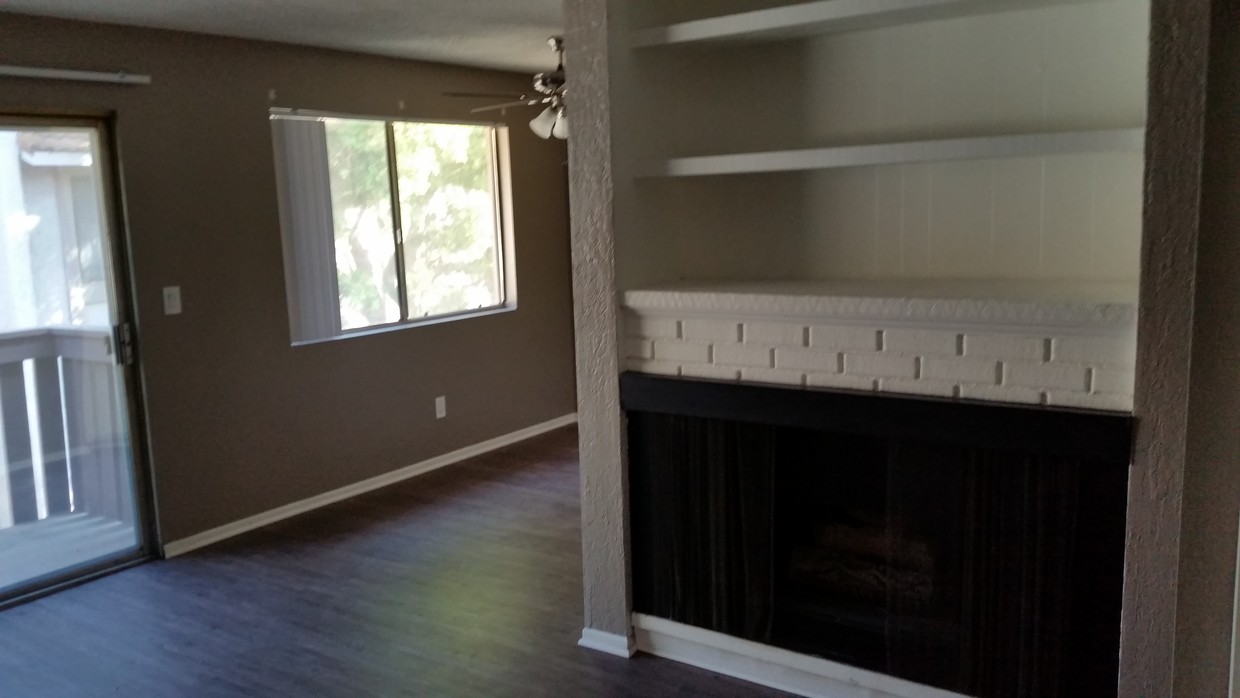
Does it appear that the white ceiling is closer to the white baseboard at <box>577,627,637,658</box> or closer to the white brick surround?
the white brick surround

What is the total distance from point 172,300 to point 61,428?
0.67 m

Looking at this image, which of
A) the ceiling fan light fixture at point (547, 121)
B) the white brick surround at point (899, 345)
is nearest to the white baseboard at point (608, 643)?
the white brick surround at point (899, 345)

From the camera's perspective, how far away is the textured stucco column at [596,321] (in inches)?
108

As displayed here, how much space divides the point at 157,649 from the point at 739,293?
2316mm

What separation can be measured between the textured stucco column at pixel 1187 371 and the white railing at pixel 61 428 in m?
3.76

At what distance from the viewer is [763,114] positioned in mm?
2973

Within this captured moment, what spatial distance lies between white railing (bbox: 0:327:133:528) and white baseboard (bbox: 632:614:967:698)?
8.00ft

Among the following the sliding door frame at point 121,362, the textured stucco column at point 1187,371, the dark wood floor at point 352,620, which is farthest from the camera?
the sliding door frame at point 121,362

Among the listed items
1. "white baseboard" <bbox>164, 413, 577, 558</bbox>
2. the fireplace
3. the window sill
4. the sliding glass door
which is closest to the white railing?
the sliding glass door

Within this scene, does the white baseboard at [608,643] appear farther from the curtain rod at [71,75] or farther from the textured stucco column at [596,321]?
the curtain rod at [71,75]

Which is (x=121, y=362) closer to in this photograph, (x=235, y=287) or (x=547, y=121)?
(x=235, y=287)

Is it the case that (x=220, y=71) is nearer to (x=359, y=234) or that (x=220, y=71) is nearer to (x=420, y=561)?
(x=359, y=234)

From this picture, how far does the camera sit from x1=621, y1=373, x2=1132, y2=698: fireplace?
7.36 feet

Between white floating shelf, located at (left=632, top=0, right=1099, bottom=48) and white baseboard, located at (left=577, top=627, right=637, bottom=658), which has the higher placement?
white floating shelf, located at (left=632, top=0, right=1099, bottom=48)
